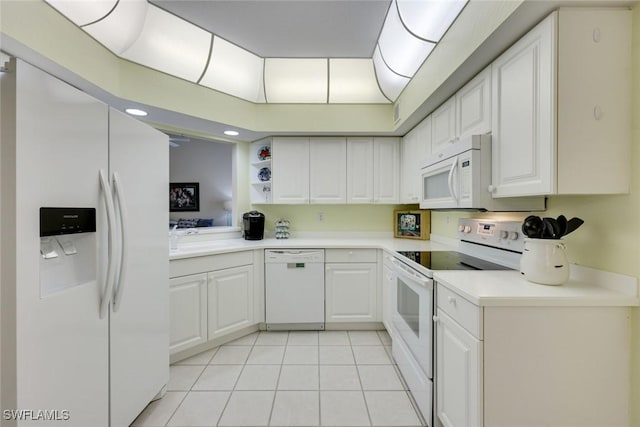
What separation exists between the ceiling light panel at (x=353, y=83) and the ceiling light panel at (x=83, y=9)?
177cm

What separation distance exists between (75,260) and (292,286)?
185cm

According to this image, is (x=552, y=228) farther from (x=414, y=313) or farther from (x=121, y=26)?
(x=121, y=26)

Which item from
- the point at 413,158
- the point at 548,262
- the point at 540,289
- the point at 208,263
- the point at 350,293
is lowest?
the point at 350,293

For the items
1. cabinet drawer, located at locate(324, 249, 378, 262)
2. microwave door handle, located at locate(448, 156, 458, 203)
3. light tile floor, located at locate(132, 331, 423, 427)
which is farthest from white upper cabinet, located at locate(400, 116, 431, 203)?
light tile floor, located at locate(132, 331, 423, 427)

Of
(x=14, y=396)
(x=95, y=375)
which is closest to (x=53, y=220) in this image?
(x=14, y=396)

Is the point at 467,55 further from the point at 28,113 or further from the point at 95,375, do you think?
the point at 95,375

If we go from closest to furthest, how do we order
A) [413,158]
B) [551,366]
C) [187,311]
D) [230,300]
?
[551,366] < [187,311] < [230,300] < [413,158]

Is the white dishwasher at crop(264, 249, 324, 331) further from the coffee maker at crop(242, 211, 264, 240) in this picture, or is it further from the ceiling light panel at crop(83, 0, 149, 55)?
the ceiling light panel at crop(83, 0, 149, 55)

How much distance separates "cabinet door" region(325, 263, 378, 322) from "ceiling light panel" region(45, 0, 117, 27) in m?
2.59

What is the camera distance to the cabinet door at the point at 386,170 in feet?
10.1

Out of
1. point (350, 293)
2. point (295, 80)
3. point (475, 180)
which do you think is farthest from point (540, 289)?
point (295, 80)

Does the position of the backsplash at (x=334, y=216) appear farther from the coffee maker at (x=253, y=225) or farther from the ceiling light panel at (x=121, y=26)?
the ceiling light panel at (x=121, y=26)

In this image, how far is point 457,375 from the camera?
126cm

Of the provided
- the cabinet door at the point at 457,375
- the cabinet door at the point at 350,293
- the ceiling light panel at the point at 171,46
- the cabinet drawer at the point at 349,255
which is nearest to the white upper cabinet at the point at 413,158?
the cabinet drawer at the point at 349,255
